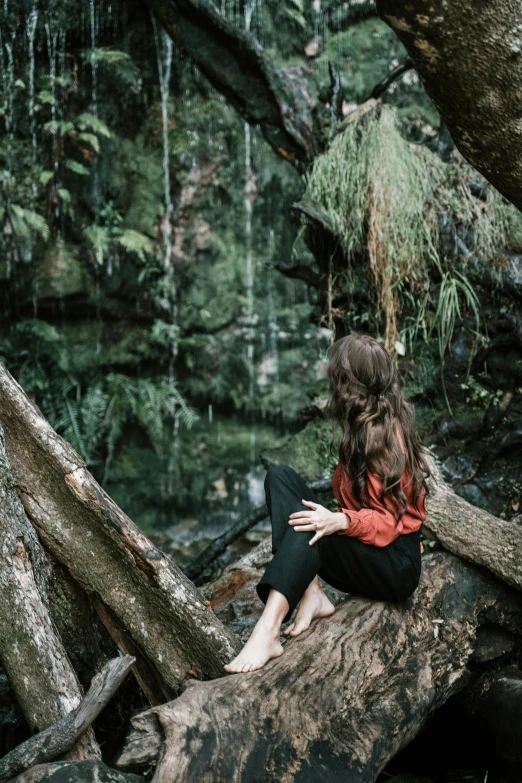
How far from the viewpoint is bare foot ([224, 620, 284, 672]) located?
7.67ft

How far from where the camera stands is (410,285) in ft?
17.7

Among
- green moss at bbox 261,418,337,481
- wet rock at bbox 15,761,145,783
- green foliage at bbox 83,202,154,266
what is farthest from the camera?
green foliage at bbox 83,202,154,266

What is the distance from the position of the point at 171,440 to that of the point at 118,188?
3.72m

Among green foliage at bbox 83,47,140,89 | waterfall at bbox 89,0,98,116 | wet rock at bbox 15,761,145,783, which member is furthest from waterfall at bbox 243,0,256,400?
wet rock at bbox 15,761,145,783

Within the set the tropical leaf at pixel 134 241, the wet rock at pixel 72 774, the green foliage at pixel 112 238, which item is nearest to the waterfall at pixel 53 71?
the green foliage at pixel 112 238

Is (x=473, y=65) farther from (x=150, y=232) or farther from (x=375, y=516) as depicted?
(x=150, y=232)

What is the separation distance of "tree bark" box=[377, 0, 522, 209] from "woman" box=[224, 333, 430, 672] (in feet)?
3.06

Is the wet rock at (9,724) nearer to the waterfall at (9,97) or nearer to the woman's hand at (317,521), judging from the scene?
the woman's hand at (317,521)

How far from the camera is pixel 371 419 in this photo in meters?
2.70

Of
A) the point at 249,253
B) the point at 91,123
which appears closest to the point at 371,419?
the point at 91,123

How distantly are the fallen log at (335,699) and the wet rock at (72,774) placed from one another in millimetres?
125

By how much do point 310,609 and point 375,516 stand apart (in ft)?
1.63

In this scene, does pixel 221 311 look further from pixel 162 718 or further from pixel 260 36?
pixel 162 718

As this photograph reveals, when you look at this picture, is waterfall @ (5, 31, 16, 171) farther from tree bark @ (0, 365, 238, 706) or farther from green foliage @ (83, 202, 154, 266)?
tree bark @ (0, 365, 238, 706)
